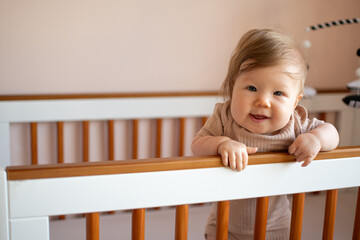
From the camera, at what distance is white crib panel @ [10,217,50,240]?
670 mm

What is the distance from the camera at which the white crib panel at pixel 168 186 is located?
0.67 meters

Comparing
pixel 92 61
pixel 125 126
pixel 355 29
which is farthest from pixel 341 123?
pixel 92 61

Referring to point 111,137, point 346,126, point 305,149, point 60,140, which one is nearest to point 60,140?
point 60,140

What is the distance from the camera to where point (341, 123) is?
176cm

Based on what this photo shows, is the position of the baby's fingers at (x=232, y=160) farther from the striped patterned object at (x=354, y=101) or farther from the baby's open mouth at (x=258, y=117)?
the striped patterned object at (x=354, y=101)

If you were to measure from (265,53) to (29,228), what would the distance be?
0.52 metres

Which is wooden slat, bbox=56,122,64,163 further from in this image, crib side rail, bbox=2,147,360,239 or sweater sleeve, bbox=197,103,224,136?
crib side rail, bbox=2,147,360,239

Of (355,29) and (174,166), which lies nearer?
(174,166)

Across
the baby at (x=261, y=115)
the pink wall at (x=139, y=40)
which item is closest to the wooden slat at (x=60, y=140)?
the pink wall at (x=139, y=40)

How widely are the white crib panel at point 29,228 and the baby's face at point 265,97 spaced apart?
427 millimetres

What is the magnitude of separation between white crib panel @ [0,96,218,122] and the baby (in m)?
0.60

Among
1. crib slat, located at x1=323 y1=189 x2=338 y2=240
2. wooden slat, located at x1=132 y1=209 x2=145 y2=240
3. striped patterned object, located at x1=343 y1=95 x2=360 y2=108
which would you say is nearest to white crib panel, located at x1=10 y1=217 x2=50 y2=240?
wooden slat, located at x1=132 y1=209 x2=145 y2=240

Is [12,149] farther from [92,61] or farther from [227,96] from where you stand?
[227,96]

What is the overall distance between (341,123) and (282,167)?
1051 mm
